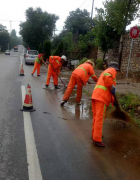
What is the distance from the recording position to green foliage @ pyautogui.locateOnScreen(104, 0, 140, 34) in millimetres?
12971

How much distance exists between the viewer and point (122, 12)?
1310 centimetres

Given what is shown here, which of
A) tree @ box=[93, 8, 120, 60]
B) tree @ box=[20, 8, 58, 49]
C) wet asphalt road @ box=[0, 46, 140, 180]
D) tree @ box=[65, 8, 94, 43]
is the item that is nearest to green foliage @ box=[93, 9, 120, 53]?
tree @ box=[93, 8, 120, 60]

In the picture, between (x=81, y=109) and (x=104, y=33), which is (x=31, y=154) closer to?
(x=81, y=109)

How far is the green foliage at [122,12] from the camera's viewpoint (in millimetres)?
12971

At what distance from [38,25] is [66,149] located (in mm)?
38763

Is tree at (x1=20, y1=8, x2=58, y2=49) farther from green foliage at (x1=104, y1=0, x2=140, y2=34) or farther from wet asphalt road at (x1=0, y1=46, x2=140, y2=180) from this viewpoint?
wet asphalt road at (x1=0, y1=46, x2=140, y2=180)

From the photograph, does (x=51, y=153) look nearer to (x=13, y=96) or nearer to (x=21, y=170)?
(x=21, y=170)

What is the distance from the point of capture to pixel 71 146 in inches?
149

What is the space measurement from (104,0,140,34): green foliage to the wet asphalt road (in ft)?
30.9

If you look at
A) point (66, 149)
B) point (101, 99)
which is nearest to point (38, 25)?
point (101, 99)

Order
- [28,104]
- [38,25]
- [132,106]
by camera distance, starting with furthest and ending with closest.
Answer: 1. [38,25]
2. [132,106]
3. [28,104]

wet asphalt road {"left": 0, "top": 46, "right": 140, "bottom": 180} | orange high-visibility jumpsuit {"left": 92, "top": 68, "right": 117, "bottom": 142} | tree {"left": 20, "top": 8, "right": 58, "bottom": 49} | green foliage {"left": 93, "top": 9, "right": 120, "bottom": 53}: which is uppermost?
tree {"left": 20, "top": 8, "right": 58, "bottom": 49}

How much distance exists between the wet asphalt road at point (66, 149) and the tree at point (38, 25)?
36.5 meters

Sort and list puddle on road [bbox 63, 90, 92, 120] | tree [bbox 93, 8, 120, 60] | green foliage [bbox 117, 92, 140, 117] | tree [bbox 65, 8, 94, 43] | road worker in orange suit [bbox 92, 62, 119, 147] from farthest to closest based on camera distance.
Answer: tree [bbox 65, 8, 94, 43] < tree [bbox 93, 8, 120, 60] < green foliage [bbox 117, 92, 140, 117] < puddle on road [bbox 63, 90, 92, 120] < road worker in orange suit [bbox 92, 62, 119, 147]
